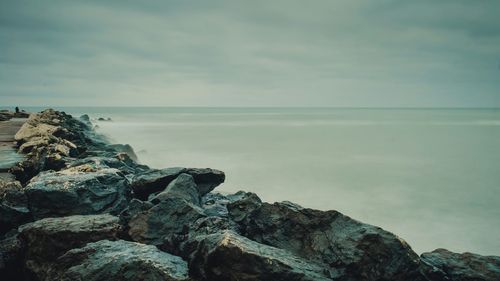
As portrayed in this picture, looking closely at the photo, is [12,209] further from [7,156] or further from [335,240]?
[7,156]

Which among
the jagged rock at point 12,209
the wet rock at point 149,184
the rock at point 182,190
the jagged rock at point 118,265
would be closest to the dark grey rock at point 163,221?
the rock at point 182,190

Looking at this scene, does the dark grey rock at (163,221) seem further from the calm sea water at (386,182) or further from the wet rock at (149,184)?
the calm sea water at (386,182)

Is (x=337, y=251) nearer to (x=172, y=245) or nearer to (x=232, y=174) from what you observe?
(x=172, y=245)

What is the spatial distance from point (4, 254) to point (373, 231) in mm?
4900

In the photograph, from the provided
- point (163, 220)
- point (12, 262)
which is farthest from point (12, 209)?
point (163, 220)

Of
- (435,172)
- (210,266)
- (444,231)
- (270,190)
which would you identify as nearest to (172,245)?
(210,266)

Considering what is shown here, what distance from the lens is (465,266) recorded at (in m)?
4.86

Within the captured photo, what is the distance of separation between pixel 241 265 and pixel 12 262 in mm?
3179

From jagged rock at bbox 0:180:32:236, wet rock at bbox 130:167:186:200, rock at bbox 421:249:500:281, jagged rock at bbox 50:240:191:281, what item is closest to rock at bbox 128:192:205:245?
jagged rock at bbox 50:240:191:281

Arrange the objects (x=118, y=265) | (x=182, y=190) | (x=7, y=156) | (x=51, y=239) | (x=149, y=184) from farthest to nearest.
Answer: (x=7, y=156), (x=149, y=184), (x=182, y=190), (x=51, y=239), (x=118, y=265)

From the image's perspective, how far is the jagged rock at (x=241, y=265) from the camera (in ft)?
12.1

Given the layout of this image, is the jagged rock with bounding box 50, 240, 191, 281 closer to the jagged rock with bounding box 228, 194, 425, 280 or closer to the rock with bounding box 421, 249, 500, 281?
the jagged rock with bounding box 228, 194, 425, 280

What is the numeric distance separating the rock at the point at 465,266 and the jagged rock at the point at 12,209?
645 cm

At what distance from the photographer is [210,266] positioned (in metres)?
3.78
